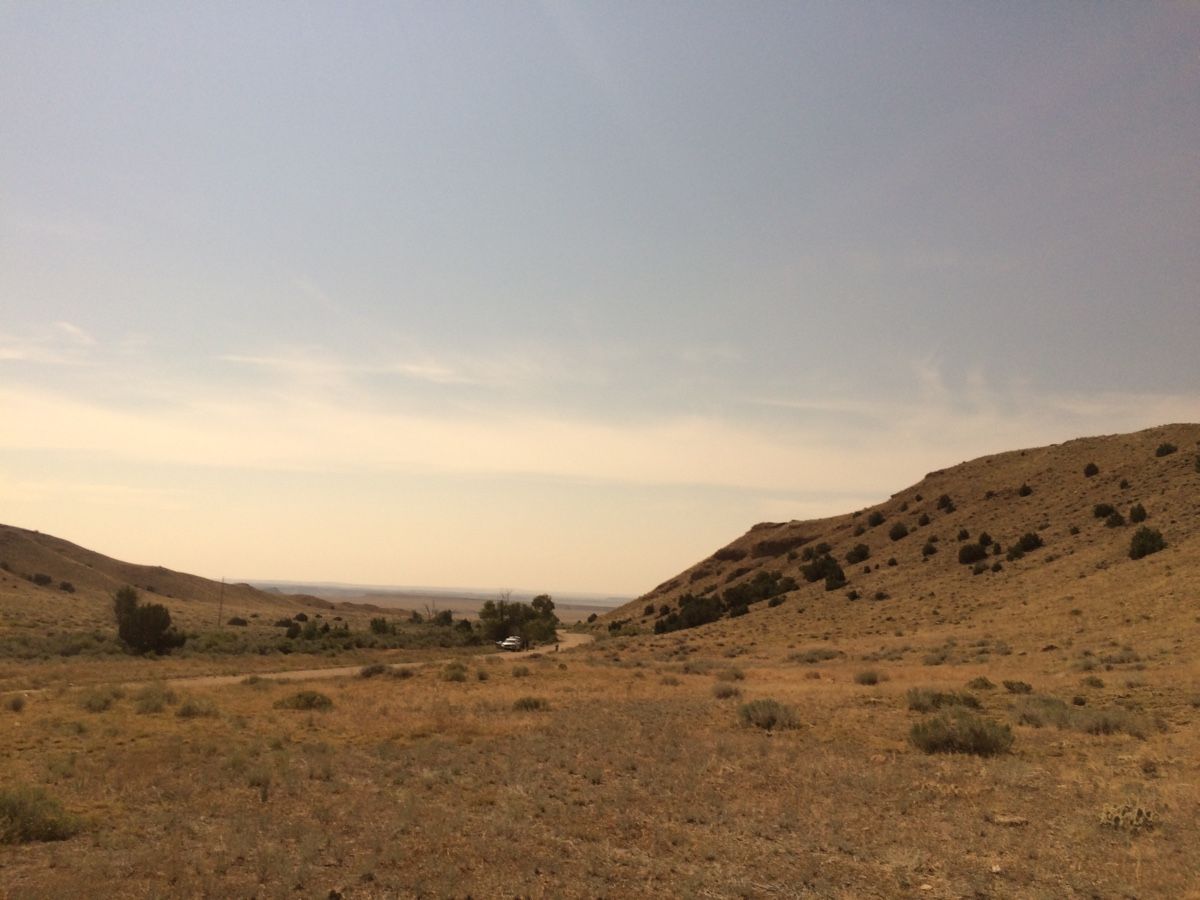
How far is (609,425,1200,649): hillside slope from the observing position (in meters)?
40.0

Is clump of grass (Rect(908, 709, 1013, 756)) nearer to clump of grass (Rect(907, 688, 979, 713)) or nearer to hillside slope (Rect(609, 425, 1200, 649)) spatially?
clump of grass (Rect(907, 688, 979, 713))

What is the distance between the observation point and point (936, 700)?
2245 cm

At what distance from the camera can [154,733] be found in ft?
68.5

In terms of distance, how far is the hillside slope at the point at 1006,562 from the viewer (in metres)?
40.0

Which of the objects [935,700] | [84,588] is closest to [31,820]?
[935,700]

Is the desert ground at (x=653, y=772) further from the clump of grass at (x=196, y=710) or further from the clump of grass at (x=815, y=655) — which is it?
the clump of grass at (x=815, y=655)

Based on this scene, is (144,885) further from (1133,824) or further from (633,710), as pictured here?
(633,710)

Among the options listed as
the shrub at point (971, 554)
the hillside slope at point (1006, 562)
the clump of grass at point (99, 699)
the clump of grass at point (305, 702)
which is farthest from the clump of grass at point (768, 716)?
the shrub at point (971, 554)

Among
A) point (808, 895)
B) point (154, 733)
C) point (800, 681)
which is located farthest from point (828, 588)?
Answer: point (808, 895)

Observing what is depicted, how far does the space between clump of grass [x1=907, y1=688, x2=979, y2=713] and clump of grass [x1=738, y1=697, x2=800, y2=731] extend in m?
3.69

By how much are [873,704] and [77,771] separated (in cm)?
2109

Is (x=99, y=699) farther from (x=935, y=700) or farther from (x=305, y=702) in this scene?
(x=935, y=700)

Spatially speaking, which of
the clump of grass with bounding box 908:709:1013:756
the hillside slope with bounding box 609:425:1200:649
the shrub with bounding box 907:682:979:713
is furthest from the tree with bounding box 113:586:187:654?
the clump of grass with bounding box 908:709:1013:756

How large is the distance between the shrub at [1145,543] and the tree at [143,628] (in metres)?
61.1
